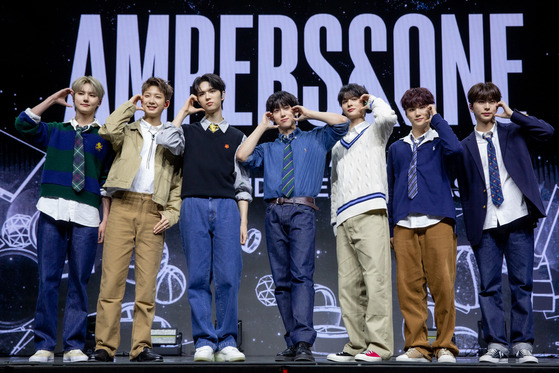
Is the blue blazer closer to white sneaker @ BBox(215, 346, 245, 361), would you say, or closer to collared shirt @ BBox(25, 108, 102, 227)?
white sneaker @ BBox(215, 346, 245, 361)

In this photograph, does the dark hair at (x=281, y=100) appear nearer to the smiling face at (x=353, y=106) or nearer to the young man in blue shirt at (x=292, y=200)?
the young man in blue shirt at (x=292, y=200)

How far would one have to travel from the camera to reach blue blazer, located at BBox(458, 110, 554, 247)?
11.0 ft

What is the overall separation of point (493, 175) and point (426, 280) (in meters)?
0.72

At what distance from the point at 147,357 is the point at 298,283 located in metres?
0.90

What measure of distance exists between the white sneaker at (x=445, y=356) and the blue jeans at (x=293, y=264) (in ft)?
2.20

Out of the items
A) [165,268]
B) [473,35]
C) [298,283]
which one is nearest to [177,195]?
[298,283]

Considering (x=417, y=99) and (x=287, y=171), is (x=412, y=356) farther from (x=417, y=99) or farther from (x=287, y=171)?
(x=417, y=99)

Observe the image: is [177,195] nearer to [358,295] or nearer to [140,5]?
[358,295]

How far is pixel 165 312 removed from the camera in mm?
4734

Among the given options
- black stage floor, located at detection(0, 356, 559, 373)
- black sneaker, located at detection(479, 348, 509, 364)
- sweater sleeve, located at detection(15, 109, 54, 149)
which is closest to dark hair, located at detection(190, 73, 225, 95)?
sweater sleeve, located at detection(15, 109, 54, 149)

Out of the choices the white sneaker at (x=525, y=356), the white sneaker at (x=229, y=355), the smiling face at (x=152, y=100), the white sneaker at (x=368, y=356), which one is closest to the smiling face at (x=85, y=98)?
the smiling face at (x=152, y=100)

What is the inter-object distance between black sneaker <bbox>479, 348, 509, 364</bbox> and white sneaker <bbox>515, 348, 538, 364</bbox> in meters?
0.08

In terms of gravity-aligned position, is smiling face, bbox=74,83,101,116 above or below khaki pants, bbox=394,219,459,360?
above

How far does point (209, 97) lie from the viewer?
346cm
